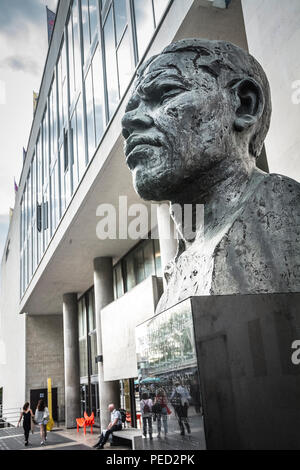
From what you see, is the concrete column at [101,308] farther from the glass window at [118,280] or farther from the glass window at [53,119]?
the glass window at [53,119]

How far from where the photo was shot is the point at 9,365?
4012cm

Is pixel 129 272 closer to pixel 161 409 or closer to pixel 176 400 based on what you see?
pixel 161 409

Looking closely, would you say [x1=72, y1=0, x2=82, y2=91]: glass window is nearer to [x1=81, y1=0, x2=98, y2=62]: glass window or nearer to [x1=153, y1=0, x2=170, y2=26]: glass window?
[x1=81, y1=0, x2=98, y2=62]: glass window

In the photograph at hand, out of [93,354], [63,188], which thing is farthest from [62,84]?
[93,354]

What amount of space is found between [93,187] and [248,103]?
1119 centimetres

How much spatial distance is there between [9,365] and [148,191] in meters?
41.6

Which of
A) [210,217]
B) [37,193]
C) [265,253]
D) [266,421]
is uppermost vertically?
[37,193]

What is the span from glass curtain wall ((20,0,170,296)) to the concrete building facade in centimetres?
6

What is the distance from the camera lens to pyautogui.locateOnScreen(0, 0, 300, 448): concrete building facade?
24.1 ft

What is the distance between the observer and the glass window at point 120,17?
1155 centimetres

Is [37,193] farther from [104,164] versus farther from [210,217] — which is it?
[210,217]

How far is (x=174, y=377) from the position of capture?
1.84 m

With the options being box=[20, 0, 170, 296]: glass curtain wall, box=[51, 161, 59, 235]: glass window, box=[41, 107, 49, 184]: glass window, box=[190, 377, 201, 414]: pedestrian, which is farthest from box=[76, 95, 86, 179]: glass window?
box=[190, 377, 201, 414]: pedestrian

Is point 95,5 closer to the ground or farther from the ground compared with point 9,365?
farther from the ground
